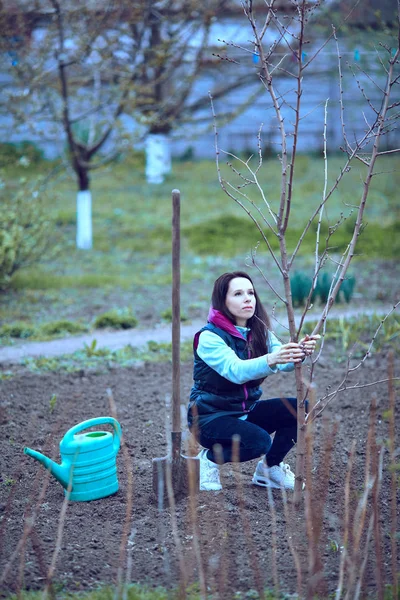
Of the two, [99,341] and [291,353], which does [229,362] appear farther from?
[99,341]

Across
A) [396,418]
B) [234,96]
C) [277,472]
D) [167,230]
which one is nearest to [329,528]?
[277,472]

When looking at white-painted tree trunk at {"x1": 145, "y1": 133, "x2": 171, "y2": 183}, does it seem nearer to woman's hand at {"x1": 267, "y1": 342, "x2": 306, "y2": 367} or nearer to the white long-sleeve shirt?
the white long-sleeve shirt

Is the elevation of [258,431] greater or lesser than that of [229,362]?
lesser

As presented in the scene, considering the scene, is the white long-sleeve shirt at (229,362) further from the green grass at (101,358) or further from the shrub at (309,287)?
the shrub at (309,287)

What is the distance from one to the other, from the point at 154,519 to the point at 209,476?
414mm

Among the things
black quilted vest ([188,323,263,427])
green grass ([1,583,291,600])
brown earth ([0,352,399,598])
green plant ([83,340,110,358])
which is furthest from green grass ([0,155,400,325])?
green grass ([1,583,291,600])

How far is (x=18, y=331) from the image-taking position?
6805mm

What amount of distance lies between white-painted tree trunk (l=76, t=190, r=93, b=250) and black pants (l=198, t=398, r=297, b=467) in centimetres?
802

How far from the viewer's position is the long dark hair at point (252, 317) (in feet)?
11.1

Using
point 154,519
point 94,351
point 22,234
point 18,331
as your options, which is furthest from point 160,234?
point 154,519

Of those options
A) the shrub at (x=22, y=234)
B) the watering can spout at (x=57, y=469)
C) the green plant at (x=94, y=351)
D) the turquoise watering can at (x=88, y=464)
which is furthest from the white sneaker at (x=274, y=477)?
the shrub at (x=22, y=234)

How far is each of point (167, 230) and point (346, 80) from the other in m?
5.51

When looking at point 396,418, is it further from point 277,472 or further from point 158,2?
point 158,2

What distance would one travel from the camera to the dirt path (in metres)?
6.19
